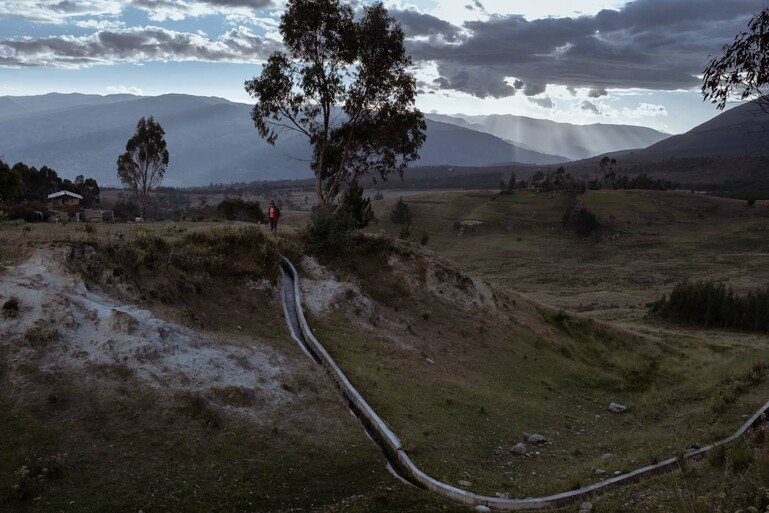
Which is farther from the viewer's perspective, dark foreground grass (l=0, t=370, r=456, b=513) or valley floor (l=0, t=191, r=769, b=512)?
valley floor (l=0, t=191, r=769, b=512)

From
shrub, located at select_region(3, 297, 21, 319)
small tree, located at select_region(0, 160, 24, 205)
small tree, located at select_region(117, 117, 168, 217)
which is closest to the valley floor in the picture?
shrub, located at select_region(3, 297, 21, 319)

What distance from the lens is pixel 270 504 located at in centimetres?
1111

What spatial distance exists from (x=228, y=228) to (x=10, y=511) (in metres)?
16.4

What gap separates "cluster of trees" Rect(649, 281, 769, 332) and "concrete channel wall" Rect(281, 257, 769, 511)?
116 ft

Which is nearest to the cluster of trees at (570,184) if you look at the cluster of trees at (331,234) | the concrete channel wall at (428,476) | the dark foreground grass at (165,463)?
the cluster of trees at (331,234)

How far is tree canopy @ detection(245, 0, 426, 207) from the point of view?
32.6 m

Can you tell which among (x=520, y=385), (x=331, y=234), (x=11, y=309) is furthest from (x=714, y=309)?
(x=11, y=309)

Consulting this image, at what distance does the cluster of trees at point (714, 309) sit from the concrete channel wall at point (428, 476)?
35348 millimetres

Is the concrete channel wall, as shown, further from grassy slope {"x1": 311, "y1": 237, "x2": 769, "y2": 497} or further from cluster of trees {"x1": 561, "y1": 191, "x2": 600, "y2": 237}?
cluster of trees {"x1": 561, "y1": 191, "x2": 600, "y2": 237}

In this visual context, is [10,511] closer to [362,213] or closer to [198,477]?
[198,477]

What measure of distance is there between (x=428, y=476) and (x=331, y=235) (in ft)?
53.9

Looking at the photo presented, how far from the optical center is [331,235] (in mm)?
27734

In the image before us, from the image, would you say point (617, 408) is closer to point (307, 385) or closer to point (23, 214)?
point (307, 385)

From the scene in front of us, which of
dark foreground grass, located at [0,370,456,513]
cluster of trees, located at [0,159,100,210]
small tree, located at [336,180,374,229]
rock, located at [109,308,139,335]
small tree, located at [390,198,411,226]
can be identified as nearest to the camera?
dark foreground grass, located at [0,370,456,513]
